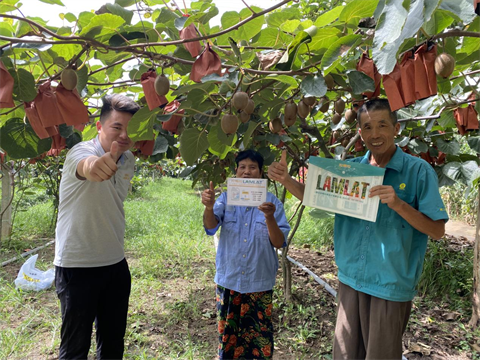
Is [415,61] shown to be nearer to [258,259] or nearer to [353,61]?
[353,61]

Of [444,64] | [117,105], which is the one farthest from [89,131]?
[444,64]

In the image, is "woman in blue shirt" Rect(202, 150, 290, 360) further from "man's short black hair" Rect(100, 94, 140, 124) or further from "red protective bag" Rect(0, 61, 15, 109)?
"red protective bag" Rect(0, 61, 15, 109)

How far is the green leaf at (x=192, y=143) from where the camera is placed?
1181 mm

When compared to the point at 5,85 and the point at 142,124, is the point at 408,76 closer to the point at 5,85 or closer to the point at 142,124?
the point at 142,124

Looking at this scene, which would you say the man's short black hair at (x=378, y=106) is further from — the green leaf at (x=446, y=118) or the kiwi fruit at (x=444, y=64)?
the green leaf at (x=446, y=118)

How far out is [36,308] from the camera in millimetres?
2623

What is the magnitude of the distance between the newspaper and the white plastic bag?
2719mm

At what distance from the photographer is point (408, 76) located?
754 mm

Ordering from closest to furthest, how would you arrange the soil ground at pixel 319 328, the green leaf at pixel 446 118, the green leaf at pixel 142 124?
the green leaf at pixel 142 124 → the green leaf at pixel 446 118 → the soil ground at pixel 319 328

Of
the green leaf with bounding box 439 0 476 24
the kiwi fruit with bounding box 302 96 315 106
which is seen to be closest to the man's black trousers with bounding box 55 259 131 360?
the kiwi fruit with bounding box 302 96 315 106

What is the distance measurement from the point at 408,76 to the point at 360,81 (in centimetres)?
15

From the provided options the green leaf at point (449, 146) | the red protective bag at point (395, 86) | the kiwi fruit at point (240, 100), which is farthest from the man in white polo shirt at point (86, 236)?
the green leaf at point (449, 146)

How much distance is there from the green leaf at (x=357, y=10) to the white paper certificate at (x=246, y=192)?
787 millimetres

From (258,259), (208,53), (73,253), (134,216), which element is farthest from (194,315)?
(134,216)
